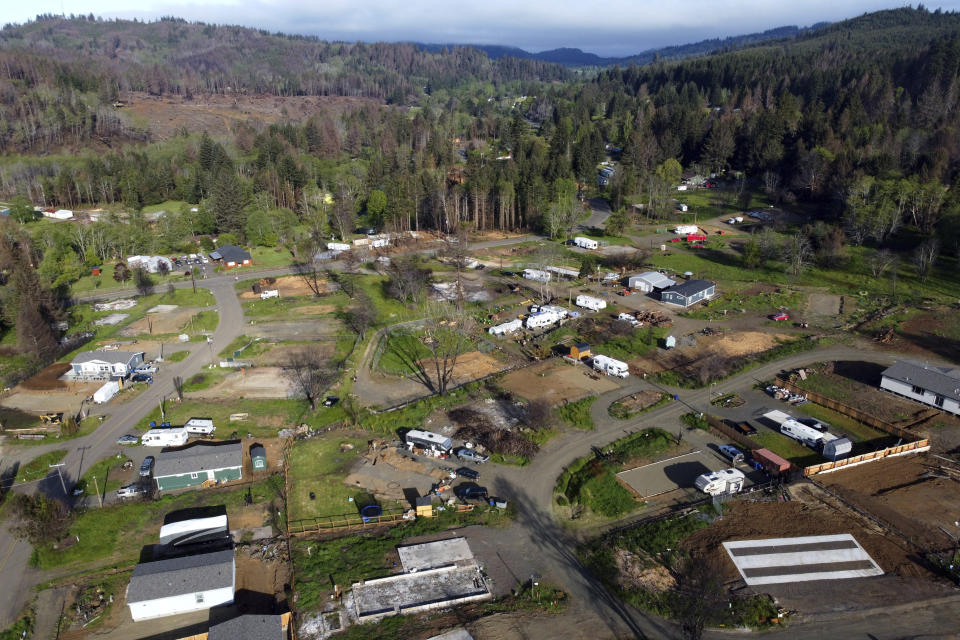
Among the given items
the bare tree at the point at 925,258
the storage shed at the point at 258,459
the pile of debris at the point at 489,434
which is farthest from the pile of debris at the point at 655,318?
the storage shed at the point at 258,459

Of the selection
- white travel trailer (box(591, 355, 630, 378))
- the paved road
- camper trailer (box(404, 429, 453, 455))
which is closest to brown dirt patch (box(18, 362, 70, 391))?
the paved road

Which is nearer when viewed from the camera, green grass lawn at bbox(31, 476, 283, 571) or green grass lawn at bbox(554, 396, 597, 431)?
green grass lawn at bbox(31, 476, 283, 571)

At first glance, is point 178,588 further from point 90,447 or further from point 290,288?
point 290,288

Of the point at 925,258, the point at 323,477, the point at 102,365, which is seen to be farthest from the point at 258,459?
the point at 925,258

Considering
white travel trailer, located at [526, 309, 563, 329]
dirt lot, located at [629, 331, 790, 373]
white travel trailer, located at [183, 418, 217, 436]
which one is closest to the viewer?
white travel trailer, located at [183, 418, 217, 436]

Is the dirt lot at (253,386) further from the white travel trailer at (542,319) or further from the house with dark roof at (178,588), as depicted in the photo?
the white travel trailer at (542,319)

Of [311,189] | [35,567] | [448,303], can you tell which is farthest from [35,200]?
[35,567]

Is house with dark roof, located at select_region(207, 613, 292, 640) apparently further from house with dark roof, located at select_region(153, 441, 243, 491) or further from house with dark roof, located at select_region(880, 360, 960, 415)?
house with dark roof, located at select_region(880, 360, 960, 415)
